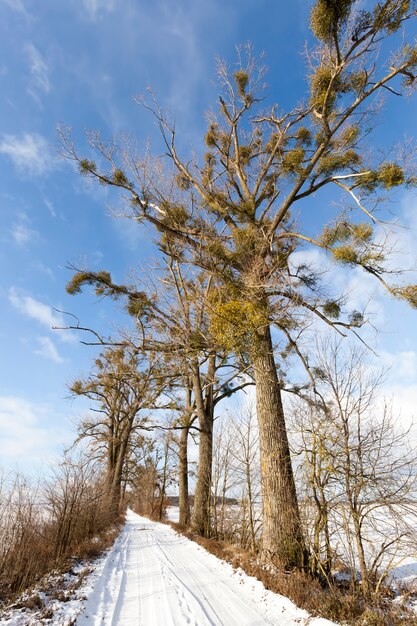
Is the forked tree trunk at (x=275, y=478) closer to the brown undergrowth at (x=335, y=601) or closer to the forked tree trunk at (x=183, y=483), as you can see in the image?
the brown undergrowth at (x=335, y=601)

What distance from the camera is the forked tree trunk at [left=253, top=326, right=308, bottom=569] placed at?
534cm

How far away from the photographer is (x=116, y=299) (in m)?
9.24

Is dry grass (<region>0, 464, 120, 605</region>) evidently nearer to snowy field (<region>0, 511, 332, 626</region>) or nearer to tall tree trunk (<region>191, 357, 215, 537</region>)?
snowy field (<region>0, 511, 332, 626</region>)

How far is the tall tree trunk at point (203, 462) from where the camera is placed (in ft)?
35.2

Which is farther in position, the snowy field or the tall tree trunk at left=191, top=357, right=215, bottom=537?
the tall tree trunk at left=191, top=357, right=215, bottom=537

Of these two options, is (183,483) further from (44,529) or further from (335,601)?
(335,601)

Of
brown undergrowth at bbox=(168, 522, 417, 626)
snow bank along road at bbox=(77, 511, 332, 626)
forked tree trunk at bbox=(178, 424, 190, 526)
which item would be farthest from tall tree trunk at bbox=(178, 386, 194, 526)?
brown undergrowth at bbox=(168, 522, 417, 626)

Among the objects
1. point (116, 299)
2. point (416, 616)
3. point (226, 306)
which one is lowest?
point (416, 616)

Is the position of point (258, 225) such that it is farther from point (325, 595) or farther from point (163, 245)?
point (325, 595)

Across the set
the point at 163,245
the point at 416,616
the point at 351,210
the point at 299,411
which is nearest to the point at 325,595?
the point at 416,616

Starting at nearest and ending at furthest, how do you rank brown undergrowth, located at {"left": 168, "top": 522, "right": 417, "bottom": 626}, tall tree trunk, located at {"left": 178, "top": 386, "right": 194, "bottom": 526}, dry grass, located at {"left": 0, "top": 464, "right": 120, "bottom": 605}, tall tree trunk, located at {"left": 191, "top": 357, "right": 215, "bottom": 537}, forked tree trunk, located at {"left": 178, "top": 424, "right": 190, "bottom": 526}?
brown undergrowth, located at {"left": 168, "top": 522, "right": 417, "bottom": 626} → dry grass, located at {"left": 0, "top": 464, "right": 120, "bottom": 605} → tall tree trunk, located at {"left": 191, "top": 357, "right": 215, "bottom": 537} → tall tree trunk, located at {"left": 178, "top": 386, "right": 194, "bottom": 526} → forked tree trunk, located at {"left": 178, "top": 424, "right": 190, "bottom": 526}

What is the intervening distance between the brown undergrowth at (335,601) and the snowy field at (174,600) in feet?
0.45

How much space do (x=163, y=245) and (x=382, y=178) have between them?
495 centimetres

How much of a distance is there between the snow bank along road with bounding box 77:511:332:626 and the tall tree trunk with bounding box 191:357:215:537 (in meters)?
3.83
